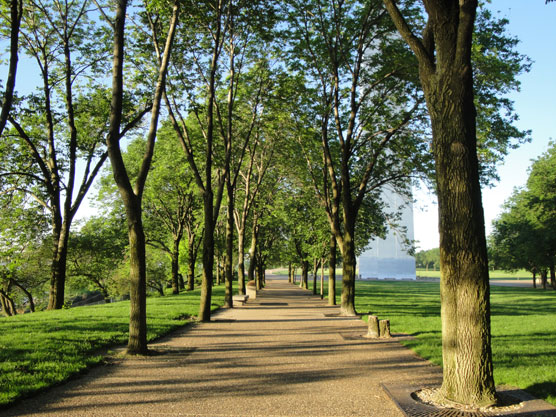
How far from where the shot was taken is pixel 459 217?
555cm

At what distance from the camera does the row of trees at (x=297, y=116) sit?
565 cm

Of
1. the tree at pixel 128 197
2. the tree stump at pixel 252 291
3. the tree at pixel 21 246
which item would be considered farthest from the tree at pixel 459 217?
the tree stump at pixel 252 291

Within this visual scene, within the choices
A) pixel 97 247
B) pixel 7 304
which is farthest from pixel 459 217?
pixel 7 304

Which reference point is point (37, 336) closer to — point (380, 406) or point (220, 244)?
point (380, 406)

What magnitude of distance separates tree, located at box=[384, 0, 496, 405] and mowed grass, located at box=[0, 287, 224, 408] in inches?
214

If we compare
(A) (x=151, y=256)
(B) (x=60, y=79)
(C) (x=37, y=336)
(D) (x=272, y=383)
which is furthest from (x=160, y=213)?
(D) (x=272, y=383)

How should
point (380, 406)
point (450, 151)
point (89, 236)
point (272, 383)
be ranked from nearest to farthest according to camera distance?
point (380, 406) → point (450, 151) → point (272, 383) → point (89, 236)

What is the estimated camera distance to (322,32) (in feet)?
54.5

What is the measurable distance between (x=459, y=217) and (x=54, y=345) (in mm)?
7893

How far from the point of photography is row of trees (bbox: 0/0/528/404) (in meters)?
5.65

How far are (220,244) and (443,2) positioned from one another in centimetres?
3566

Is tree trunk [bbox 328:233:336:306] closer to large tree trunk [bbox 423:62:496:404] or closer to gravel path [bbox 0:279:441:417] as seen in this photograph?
gravel path [bbox 0:279:441:417]

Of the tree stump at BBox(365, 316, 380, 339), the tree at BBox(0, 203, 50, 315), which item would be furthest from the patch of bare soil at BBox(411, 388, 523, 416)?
the tree at BBox(0, 203, 50, 315)

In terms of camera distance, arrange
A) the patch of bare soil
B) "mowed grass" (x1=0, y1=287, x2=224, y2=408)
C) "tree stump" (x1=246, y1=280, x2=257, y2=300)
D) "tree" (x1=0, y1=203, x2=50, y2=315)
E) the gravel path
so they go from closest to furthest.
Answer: the patch of bare soil
the gravel path
"mowed grass" (x1=0, y1=287, x2=224, y2=408)
"tree" (x1=0, y1=203, x2=50, y2=315)
"tree stump" (x1=246, y1=280, x2=257, y2=300)
